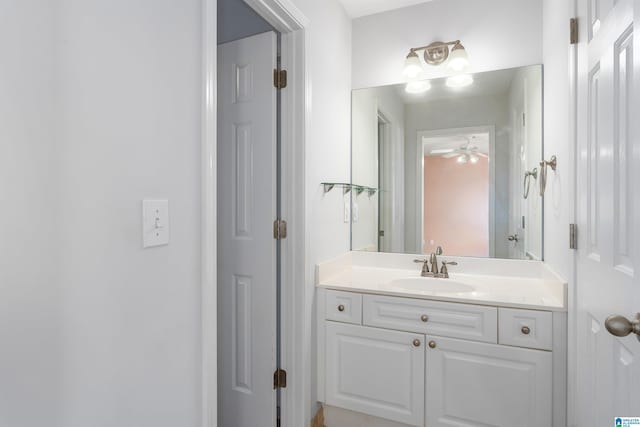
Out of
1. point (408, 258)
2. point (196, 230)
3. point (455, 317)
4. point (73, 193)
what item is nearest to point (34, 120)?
point (73, 193)

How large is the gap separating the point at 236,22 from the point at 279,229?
123 cm

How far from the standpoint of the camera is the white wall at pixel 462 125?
209cm

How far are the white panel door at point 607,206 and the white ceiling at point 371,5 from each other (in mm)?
1253

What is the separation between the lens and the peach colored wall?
2.15 metres

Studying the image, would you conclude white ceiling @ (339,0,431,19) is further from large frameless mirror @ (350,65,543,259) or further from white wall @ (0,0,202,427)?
white wall @ (0,0,202,427)

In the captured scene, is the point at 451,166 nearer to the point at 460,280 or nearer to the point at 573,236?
the point at 460,280

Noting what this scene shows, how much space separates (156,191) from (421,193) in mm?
1810

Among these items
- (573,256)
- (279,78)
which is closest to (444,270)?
(573,256)

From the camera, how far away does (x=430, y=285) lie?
199cm

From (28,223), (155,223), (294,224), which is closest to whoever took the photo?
(28,223)

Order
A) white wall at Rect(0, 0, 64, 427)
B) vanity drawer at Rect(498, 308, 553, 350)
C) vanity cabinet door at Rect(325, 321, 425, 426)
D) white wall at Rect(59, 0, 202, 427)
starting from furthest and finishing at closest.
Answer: vanity cabinet door at Rect(325, 321, 425, 426) < vanity drawer at Rect(498, 308, 553, 350) < white wall at Rect(59, 0, 202, 427) < white wall at Rect(0, 0, 64, 427)

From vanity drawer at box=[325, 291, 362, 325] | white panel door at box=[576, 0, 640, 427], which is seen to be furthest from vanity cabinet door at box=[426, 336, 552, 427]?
vanity drawer at box=[325, 291, 362, 325]

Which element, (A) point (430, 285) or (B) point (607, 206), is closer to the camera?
(B) point (607, 206)

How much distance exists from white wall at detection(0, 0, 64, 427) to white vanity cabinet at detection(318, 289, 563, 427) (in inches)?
51.7
